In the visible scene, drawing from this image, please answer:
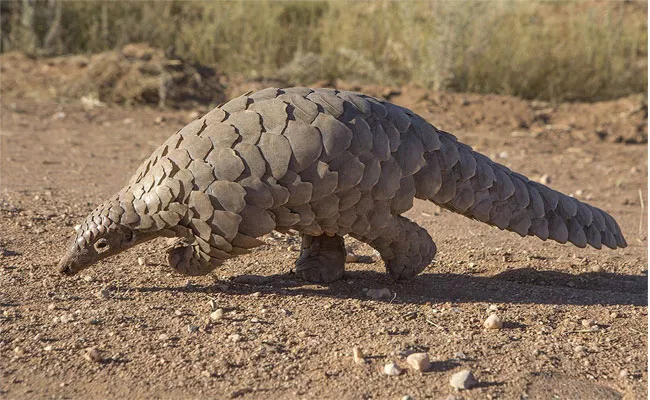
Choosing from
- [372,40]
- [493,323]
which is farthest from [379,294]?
[372,40]

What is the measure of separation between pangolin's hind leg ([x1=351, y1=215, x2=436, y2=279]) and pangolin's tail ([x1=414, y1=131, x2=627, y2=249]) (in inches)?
8.1

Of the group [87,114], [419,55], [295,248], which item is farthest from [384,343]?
[419,55]

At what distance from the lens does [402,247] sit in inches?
164

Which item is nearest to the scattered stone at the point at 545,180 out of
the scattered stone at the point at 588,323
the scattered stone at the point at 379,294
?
the scattered stone at the point at 588,323

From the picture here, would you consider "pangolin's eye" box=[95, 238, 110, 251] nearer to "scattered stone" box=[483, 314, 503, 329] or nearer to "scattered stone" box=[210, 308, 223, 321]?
"scattered stone" box=[210, 308, 223, 321]

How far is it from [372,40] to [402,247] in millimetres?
7631

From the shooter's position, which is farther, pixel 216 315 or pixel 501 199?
pixel 501 199

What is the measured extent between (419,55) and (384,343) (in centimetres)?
767

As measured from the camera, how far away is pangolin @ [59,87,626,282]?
11.8 ft

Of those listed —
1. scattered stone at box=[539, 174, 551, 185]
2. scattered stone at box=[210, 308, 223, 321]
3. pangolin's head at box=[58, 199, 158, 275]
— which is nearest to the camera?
scattered stone at box=[210, 308, 223, 321]

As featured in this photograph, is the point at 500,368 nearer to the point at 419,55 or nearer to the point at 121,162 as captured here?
the point at 121,162

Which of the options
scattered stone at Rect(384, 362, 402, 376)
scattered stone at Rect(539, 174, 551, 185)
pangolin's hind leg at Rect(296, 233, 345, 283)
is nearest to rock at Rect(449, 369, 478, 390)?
scattered stone at Rect(384, 362, 402, 376)

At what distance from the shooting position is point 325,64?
1096cm

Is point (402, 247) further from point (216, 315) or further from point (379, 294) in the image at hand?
point (216, 315)
